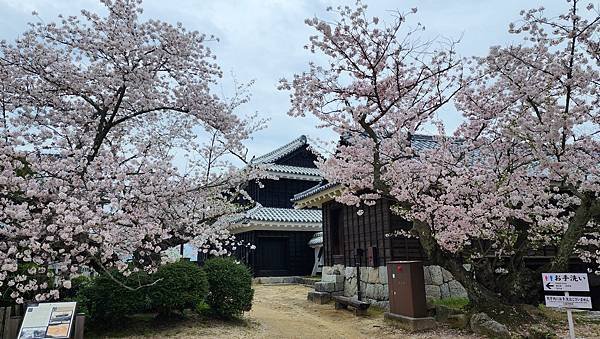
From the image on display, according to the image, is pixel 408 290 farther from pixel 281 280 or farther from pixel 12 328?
pixel 281 280

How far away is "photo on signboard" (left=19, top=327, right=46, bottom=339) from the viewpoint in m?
5.63

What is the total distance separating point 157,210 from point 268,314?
534 cm

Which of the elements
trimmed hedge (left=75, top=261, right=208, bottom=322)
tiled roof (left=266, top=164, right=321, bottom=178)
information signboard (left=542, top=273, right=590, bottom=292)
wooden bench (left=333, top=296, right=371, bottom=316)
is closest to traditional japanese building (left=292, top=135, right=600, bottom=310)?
wooden bench (left=333, top=296, right=371, bottom=316)

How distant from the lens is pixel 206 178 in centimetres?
927

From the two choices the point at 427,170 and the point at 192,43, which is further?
the point at 427,170

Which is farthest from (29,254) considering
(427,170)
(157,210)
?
(427,170)

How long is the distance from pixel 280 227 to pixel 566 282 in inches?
621

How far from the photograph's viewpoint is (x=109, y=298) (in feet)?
27.2

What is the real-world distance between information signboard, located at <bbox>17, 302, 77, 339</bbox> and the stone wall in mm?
8247

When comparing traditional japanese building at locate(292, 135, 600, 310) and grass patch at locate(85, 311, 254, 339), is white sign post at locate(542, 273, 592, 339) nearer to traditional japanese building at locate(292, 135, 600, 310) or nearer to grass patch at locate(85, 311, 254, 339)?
traditional japanese building at locate(292, 135, 600, 310)

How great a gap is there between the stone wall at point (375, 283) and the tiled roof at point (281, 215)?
5702 millimetres

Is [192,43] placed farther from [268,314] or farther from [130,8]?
[268,314]

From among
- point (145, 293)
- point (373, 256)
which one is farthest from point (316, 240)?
point (145, 293)

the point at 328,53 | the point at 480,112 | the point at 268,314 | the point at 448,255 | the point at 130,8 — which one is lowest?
the point at 268,314
